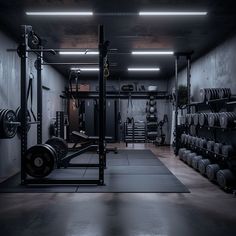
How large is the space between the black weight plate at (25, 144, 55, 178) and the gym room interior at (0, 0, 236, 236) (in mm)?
16

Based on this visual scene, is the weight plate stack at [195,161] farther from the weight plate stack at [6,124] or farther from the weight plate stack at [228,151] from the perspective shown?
the weight plate stack at [6,124]

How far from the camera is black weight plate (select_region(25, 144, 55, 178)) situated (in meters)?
4.60

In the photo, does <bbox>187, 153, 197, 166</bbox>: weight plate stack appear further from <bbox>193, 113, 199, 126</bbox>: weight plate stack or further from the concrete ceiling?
the concrete ceiling

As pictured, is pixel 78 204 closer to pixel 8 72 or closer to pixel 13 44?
pixel 8 72

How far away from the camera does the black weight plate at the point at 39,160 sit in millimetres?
4602

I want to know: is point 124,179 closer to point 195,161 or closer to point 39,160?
point 39,160

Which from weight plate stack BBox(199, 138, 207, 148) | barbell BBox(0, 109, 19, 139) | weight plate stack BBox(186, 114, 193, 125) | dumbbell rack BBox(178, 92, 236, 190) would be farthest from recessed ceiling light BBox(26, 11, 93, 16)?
weight plate stack BBox(186, 114, 193, 125)

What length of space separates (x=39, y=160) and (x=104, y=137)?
1.23m

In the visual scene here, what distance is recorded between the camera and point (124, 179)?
5105 mm

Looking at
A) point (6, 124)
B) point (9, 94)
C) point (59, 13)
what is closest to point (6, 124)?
point (6, 124)

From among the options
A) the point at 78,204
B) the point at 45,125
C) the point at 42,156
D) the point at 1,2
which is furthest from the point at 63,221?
the point at 45,125

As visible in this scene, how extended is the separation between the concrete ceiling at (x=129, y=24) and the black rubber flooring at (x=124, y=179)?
2.82 meters

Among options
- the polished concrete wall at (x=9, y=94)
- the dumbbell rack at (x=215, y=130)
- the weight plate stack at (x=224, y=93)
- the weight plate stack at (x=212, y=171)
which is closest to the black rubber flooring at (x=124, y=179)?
the polished concrete wall at (x=9, y=94)

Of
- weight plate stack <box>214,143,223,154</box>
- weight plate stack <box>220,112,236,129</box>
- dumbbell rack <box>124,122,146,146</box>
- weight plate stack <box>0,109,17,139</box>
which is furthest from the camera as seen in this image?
dumbbell rack <box>124,122,146,146</box>
